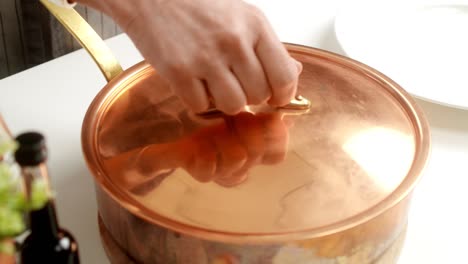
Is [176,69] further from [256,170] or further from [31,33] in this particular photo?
[31,33]

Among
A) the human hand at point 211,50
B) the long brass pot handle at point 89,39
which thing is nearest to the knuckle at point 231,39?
the human hand at point 211,50

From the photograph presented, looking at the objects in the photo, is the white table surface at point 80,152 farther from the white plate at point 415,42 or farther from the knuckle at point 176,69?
the knuckle at point 176,69

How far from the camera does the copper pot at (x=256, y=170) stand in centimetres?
43

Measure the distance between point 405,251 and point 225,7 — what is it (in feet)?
0.90

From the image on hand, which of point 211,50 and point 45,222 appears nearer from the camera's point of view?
point 45,222

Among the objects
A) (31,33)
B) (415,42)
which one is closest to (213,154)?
(415,42)

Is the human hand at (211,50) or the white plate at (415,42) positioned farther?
the white plate at (415,42)

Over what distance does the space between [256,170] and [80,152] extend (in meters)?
0.23

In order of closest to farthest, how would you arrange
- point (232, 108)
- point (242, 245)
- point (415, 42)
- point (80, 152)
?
point (242, 245) < point (232, 108) < point (80, 152) < point (415, 42)

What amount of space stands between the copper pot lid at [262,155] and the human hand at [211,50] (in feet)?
0.12

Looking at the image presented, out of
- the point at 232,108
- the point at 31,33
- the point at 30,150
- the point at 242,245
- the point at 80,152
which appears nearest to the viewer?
the point at 30,150

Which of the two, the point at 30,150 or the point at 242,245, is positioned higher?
the point at 30,150

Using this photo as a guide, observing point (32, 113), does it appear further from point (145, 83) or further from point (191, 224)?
point (191, 224)

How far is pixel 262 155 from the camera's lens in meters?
0.51
